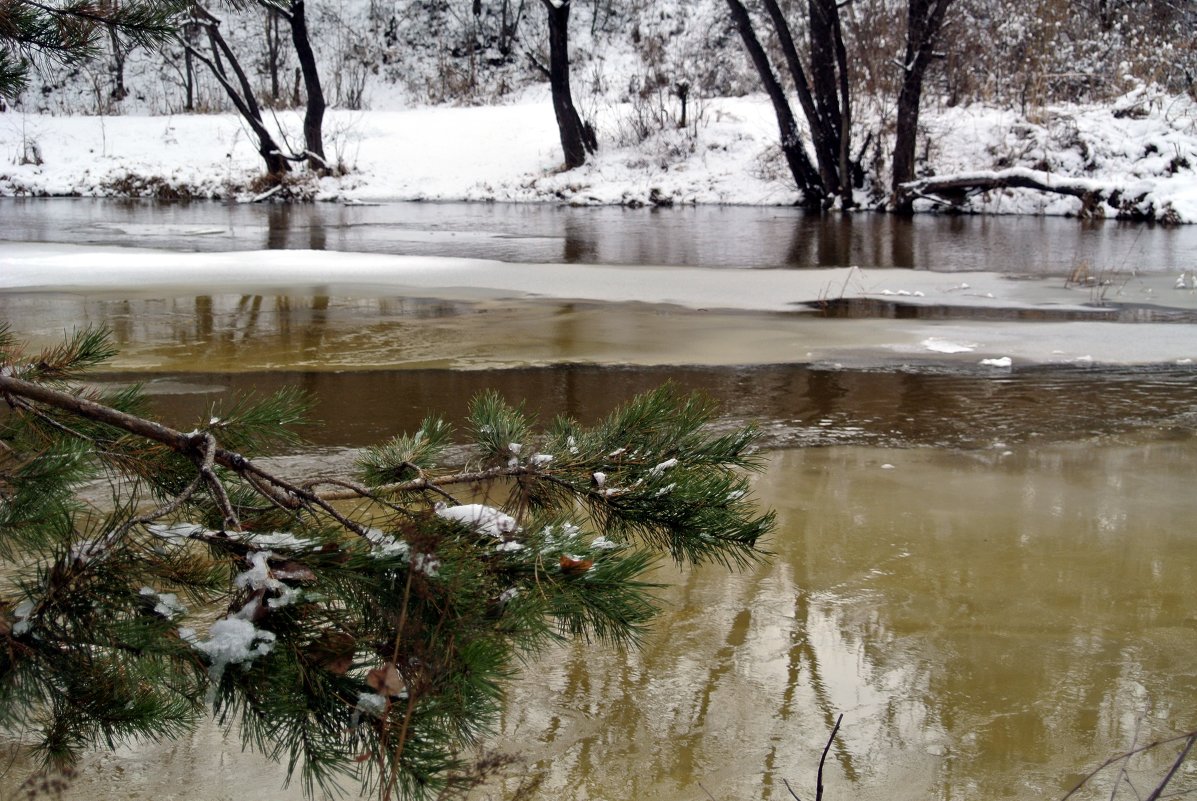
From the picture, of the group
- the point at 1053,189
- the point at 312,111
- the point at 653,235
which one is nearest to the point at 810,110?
the point at 1053,189

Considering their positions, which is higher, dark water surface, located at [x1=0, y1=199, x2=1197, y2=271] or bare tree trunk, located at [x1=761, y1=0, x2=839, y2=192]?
bare tree trunk, located at [x1=761, y1=0, x2=839, y2=192]

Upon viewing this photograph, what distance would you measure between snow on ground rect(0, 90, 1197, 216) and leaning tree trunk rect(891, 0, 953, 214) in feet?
4.12

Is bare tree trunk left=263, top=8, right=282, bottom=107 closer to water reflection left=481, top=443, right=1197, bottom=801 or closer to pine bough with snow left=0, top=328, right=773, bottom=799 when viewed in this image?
water reflection left=481, top=443, right=1197, bottom=801

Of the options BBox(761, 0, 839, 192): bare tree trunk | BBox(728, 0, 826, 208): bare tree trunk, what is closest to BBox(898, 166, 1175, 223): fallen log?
BBox(761, 0, 839, 192): bare tree trunk

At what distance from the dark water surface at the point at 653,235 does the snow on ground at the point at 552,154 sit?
6.17 ft

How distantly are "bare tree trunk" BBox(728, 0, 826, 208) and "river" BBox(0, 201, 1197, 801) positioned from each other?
9877mm

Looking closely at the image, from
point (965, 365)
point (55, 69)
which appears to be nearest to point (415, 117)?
point (965, 365)

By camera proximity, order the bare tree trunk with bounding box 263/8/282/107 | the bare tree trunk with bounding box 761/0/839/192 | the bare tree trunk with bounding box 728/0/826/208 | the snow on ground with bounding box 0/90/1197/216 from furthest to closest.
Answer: the bare tree trunk with bounding box 263/8/282/107 → the snow on ground with bounding box 0/90/1197/216 → the bare tree trunk with bounding box 728/0/826/208 → the bare tree trunk with bounding box 761/0/839/192

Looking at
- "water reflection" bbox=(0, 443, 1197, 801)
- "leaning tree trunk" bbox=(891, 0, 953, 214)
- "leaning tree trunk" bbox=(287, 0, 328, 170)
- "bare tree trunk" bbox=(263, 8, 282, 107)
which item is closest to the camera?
"water reflection" bbox=(0, 443, 1197, 801)

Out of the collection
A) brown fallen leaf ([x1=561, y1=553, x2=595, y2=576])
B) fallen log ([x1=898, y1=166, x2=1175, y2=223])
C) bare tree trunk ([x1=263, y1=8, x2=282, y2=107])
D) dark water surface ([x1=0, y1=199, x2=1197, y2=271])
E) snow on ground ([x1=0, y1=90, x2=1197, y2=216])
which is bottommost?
brown fallen leaf ([x1=561, y1=553, x2=595, y2=576])

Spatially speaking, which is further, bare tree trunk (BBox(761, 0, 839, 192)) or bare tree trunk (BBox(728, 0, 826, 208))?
bare tree trunk (BBox(728, 0, 826, 208))

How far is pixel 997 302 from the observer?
8.10 meters

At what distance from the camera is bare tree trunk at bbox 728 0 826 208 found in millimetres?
16297

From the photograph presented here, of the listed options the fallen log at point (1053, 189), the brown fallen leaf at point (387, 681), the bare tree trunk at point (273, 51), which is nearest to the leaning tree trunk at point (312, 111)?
the bare tree trunk at point (273, 51)
